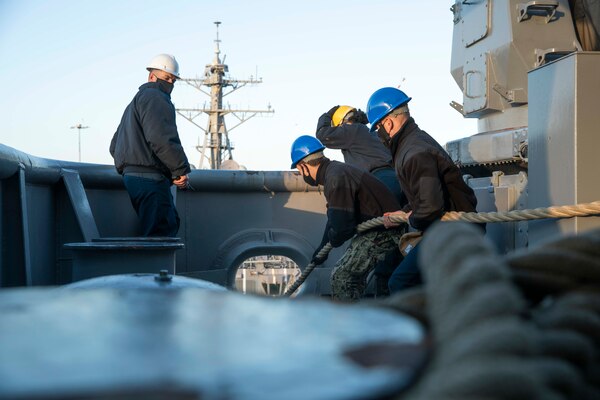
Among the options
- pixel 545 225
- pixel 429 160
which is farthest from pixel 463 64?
pixel 545 225

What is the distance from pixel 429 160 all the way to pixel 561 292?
13.5ft

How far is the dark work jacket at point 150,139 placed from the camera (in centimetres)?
672

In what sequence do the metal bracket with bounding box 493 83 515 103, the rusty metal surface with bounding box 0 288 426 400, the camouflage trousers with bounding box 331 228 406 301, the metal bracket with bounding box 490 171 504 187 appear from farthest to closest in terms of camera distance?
1. the metal bracket with bounding box 493 83 515 103
2. the metal bracket with bounding box 490 171 504 187
3. the camouflage trousers with bounding box 331 228 406 301
4. the rusty metal surface with bounding box 0 288 426 400

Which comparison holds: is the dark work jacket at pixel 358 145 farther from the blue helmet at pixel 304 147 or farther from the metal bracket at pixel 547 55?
the metal bracket at pixel 547 55

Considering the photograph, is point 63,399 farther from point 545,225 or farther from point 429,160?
point 429,160

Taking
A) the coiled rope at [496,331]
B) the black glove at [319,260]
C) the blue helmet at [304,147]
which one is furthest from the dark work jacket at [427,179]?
the coiled rope at [496,331]

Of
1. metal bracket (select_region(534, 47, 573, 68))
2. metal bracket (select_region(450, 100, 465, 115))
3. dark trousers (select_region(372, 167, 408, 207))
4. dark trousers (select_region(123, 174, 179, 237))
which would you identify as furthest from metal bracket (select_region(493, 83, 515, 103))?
dark trousers (select_region(123, 174, 179, 237))

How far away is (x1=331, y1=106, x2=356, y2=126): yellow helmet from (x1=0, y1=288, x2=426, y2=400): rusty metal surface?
25.0 feet

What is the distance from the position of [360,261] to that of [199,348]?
18.8ft

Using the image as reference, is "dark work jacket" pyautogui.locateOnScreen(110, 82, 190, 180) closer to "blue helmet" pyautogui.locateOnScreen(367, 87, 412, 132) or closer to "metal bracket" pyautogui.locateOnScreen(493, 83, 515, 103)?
"blue helmet" pyautogui.locateOnScreen(367, 87, 412, 132)

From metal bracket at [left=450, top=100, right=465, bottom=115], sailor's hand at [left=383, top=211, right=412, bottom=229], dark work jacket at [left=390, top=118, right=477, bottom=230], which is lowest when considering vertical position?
sailor's hand at [left=383, top=211, right=412, bottom=229]

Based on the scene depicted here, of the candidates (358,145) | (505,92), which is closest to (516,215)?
(505,92)

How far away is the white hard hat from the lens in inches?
279

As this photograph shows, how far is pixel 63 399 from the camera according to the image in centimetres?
69
